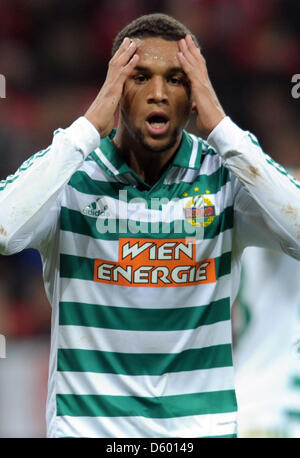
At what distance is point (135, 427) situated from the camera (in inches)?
81.0

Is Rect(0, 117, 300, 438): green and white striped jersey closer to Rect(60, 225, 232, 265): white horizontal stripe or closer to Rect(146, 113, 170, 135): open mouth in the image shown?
Rect(60, 225, 232, 265): white horizontal stripe

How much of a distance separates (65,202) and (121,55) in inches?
16.7

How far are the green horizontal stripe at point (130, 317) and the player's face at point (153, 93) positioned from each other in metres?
0.44

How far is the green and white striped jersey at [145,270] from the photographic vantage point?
6.65 ft

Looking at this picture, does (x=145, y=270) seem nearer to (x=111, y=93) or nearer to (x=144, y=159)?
(x=144, y=159)

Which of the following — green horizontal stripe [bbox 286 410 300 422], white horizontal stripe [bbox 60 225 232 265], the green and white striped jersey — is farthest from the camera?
green horizontal stripe [bbox 286 410 300 422]

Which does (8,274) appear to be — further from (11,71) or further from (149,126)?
(149,126)

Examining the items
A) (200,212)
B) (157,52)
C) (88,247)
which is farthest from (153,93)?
(88,247)

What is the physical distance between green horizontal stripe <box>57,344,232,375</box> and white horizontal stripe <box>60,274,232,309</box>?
0.13 meters

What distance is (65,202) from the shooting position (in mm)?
2141

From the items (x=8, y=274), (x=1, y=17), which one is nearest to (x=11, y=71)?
(x=1, y=17)

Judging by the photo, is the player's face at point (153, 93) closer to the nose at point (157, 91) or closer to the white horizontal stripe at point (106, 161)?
the nose at point (157, 91)

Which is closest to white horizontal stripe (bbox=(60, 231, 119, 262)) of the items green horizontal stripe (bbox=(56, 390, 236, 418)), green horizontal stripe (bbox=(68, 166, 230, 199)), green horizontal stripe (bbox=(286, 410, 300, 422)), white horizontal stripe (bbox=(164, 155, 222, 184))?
green horizontal stripe (bbox=(68, 166, 230, 199))

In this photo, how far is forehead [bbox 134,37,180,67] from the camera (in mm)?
2123
